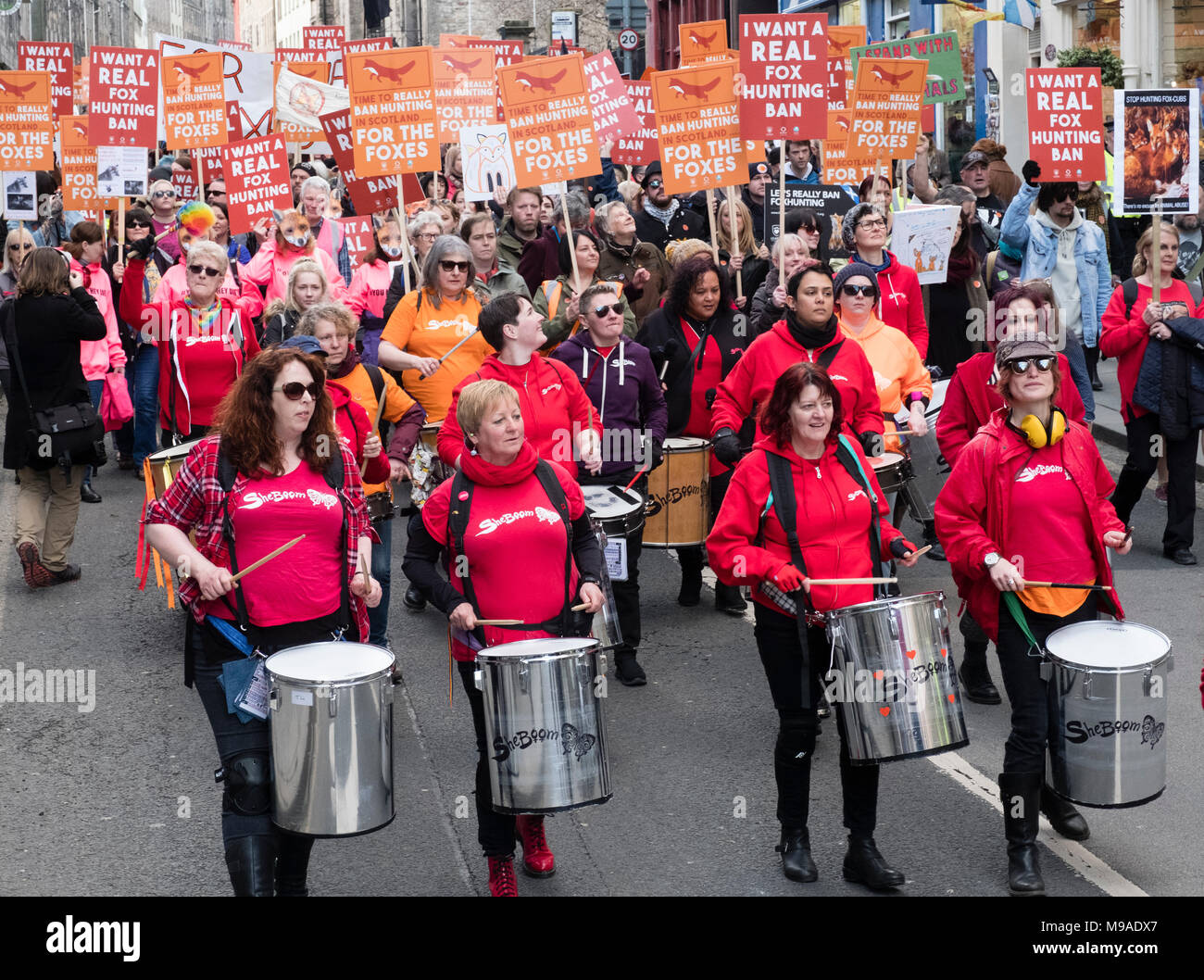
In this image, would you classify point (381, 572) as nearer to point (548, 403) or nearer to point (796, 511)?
point (548, 403)

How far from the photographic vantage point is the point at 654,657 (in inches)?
331

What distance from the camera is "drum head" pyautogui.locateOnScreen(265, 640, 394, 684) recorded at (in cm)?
475

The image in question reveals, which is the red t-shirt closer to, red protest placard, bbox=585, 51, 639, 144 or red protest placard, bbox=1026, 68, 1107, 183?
red protest placard, bbox=1026, 68, 1107, 183

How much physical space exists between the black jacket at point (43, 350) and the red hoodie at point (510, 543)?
17.0ft

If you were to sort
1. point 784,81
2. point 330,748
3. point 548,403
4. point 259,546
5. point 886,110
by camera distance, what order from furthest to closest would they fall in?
point 886,110
point 784,81
point 548,403
point 259,546
point 330,748

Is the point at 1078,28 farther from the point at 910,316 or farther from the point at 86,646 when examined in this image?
the point at 86,646

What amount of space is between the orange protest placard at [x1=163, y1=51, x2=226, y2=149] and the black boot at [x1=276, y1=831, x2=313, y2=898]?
11241mm

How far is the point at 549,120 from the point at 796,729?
23.7 feet

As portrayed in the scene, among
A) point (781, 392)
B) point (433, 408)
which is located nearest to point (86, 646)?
point (433, 408)

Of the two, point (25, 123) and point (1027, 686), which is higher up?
point (25, 123)

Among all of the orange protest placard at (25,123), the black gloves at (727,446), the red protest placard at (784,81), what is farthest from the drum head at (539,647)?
the orange protest placard at (25,123)

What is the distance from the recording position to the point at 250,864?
486cm

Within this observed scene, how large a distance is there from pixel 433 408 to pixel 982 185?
8174mm

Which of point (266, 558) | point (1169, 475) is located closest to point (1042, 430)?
point (266, 558)
